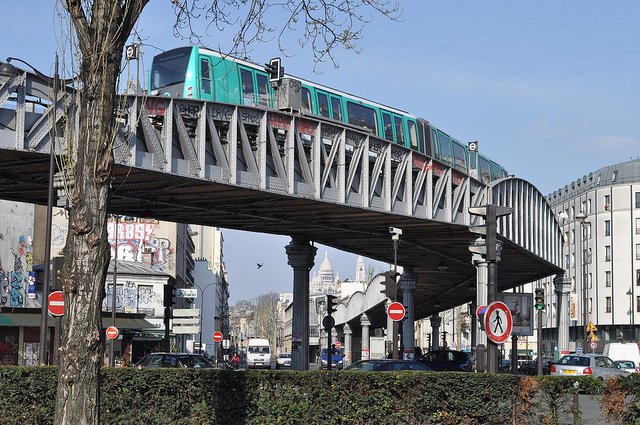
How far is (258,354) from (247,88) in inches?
2386

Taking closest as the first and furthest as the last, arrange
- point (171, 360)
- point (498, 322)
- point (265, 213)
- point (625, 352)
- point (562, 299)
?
point (498, 322) < point (171, 360) < point (265, 213) < point (625, 352) < point (562, 299)

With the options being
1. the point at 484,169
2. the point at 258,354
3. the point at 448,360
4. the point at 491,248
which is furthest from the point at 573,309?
the point at 491,248

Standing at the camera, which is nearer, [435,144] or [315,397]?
[315,397]

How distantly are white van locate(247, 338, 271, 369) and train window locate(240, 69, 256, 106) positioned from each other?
54184mm

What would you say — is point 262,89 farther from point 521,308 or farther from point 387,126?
point 521,308

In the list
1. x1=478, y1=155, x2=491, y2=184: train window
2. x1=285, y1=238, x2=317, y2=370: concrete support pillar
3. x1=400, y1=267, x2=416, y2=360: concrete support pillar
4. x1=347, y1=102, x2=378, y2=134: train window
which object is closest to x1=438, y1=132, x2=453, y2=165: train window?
x1=478, y1=155, x2=491, y2=184: train window

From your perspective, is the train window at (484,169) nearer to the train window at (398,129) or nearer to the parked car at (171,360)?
the train window at (398,129)

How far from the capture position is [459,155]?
48.8 m

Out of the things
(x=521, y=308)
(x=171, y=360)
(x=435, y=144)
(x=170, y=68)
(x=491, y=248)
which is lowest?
(x=171, y=360)

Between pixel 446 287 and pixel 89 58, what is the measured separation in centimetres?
7063

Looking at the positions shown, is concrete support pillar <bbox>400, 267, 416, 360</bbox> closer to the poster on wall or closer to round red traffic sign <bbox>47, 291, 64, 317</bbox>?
round red traffic sign <bbox>47, 291, 64, 317</bbox>

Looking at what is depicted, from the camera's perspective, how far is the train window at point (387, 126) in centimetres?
4181

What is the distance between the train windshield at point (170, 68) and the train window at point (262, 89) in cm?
266

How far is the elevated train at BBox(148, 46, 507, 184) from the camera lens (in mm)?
33062
